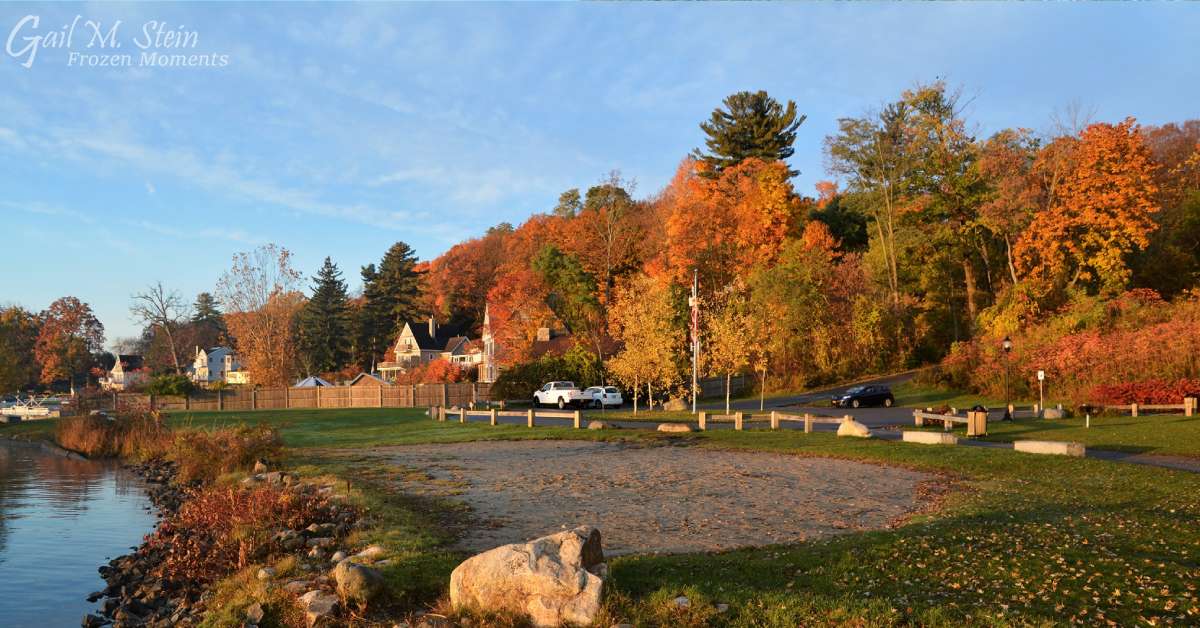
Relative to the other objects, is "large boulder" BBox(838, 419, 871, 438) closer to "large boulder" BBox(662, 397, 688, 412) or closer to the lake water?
"large boulder" BBox(662, 397, 688, 412)

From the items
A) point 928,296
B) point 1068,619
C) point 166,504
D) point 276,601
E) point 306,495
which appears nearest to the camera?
point 1068,619

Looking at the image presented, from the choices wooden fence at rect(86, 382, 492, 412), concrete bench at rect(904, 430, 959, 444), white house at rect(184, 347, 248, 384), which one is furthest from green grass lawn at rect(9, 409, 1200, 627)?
white house at rect(184, 347, 248, 384)

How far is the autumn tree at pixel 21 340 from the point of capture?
185ft

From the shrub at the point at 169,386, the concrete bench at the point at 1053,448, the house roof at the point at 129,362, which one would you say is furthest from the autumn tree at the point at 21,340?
the concrete bench at the point at 1053,448

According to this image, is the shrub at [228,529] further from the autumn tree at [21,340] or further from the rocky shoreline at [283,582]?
the autumn tree at [21,340]

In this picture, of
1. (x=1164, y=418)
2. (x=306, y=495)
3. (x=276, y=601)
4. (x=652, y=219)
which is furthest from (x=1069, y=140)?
(x=276, y=601)

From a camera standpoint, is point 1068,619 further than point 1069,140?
No

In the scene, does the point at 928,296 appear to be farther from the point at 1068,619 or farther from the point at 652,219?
the point at 1068,619

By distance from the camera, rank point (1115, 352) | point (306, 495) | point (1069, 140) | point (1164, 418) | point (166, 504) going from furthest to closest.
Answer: point (1069, 140)
point (1115, 352)
point (1164, 418)
point (166, 504)
point (306, 495)

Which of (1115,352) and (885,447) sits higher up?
A: (1115,352)

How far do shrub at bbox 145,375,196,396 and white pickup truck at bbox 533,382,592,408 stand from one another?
87.3ft

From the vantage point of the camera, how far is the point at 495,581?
7.89 m

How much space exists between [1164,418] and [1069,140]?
25.4 meters

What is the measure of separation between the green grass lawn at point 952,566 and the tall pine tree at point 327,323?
82316 mm
